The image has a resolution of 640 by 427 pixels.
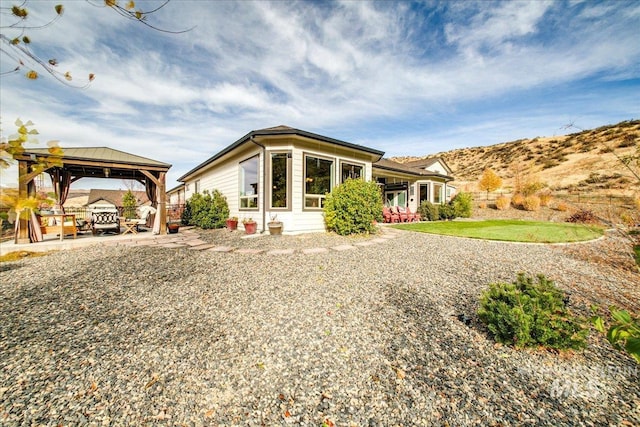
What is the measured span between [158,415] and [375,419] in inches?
59.0

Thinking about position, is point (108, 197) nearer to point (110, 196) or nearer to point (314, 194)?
point (110, 196)

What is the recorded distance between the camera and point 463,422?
166 centimetres

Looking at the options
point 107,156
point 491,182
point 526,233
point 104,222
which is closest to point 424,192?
point 526,233

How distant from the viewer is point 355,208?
830 cm

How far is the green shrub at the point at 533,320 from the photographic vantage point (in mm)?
2338

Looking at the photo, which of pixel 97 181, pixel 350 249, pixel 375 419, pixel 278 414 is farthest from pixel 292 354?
pixel 97 181

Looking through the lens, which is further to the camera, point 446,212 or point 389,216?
point 446,212

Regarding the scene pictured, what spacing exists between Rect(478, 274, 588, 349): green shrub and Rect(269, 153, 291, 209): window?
7.05 m

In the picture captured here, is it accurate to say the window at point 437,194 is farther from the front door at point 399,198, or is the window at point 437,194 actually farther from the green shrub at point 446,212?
the front door at point 399,198

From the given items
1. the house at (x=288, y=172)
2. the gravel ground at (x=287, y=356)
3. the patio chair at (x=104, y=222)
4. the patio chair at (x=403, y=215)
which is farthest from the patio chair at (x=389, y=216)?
the patio chair at (x=104, y=222)

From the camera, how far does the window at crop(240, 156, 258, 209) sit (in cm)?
952

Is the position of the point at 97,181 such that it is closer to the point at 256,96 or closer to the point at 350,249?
the point at 256,96

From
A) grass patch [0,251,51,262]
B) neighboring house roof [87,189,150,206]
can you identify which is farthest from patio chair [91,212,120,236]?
neighboring house roof [87,189,150,206]

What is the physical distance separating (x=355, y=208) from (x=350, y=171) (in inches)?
112
